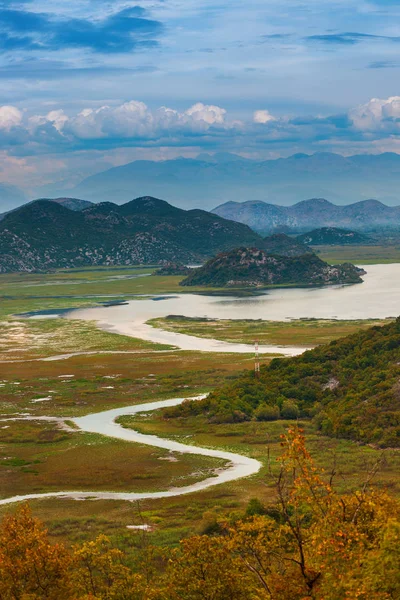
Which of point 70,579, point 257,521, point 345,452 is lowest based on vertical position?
point 345,452

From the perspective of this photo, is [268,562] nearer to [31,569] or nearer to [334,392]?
[31,569]

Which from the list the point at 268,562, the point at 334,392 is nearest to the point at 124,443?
the point at 334,392

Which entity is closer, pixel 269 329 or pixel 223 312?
pixel 269 329

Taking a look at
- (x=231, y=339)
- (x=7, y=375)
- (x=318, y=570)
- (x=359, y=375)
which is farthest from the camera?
(x=231, y=339)

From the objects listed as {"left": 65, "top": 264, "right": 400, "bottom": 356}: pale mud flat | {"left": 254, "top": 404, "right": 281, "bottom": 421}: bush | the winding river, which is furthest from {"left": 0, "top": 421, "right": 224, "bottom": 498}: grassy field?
{"left": 65, "top": 264, "right": 400, "bottom": 356}: pale mud flat

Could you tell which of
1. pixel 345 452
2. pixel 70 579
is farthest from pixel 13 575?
pixel 345 452

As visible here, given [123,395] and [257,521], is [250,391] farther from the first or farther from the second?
[257,521]

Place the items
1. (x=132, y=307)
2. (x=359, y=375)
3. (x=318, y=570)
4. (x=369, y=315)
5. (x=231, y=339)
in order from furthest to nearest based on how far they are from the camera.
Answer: (x=132, y=307), (x=369, y=315), (x=231, y=339), (x=359, y=375), (x=318, y=570)
